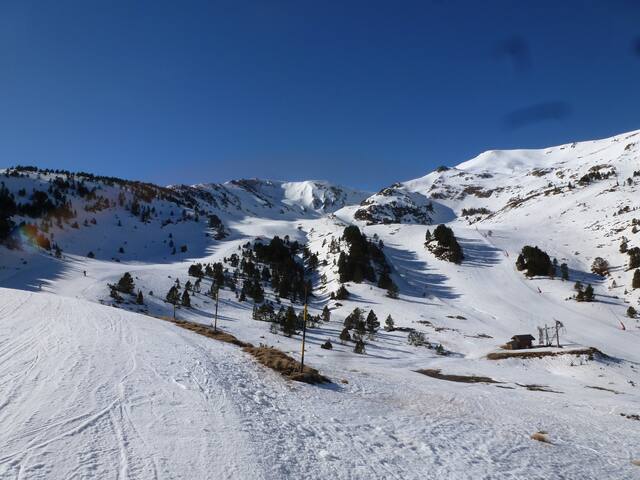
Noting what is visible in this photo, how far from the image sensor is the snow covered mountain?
916cm

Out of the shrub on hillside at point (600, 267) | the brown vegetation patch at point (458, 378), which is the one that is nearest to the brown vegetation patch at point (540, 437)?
the brown vegetation patch at point (458, 378)

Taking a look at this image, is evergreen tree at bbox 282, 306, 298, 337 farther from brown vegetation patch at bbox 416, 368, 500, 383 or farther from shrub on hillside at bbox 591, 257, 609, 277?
shrub on hillside at bbox 591, 257, 609, 277

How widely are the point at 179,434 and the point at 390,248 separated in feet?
372

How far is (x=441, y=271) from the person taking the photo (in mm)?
97000

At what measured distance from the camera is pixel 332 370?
77.3 ft

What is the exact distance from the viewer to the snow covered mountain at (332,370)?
9156mm

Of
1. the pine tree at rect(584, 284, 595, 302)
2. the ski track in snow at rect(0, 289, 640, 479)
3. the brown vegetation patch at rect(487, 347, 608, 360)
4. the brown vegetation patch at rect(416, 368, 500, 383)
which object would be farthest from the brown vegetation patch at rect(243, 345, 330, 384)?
the pine tree at rect(584, 284, 595, 302)

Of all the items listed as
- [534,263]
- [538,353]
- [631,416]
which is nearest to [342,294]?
[538,353]

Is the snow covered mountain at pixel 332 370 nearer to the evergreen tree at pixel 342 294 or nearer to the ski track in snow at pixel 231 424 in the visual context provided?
the ski track in snow at pixel 231 424

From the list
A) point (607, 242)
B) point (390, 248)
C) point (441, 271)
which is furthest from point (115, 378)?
point (607, 242)

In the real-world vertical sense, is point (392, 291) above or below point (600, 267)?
below

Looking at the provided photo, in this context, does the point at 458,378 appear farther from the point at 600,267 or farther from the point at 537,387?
the point at 600,267

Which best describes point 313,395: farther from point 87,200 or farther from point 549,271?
point 87,200

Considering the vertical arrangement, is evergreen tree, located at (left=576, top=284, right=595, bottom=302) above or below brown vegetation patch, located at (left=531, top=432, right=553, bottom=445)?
above
